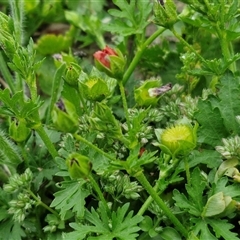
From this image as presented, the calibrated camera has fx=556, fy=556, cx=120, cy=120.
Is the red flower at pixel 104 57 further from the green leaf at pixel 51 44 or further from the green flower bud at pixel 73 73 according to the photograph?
the green leaf at pixel 51 44

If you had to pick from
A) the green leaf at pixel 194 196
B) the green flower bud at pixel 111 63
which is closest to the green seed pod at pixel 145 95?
→ the green flower bud at pixel 111 63

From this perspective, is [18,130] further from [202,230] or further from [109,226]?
[202,230]

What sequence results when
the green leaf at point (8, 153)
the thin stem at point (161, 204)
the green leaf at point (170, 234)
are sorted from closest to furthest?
the thin stem at point (161, 204) → the green leaf at point (170, 234) → the green leaf at point (8, 153)

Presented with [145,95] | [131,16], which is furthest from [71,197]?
[131,16]

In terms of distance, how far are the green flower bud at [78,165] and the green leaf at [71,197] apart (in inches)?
5.7

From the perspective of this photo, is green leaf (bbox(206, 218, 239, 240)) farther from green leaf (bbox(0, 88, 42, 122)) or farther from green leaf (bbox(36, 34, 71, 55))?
green leaf (bbox(36, 34, 71, 55))

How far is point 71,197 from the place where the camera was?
141 cm

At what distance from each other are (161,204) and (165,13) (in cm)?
51

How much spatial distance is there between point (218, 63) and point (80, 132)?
1.40 feet

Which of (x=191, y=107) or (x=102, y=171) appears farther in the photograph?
(x=191, y=107)

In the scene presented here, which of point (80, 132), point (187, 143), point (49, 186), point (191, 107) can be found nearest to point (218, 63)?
point (191, 107)

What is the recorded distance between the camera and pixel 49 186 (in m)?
1.77

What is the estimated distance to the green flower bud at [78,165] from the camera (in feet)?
4.07

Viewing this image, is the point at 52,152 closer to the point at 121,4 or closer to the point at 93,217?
the point at 93,217
